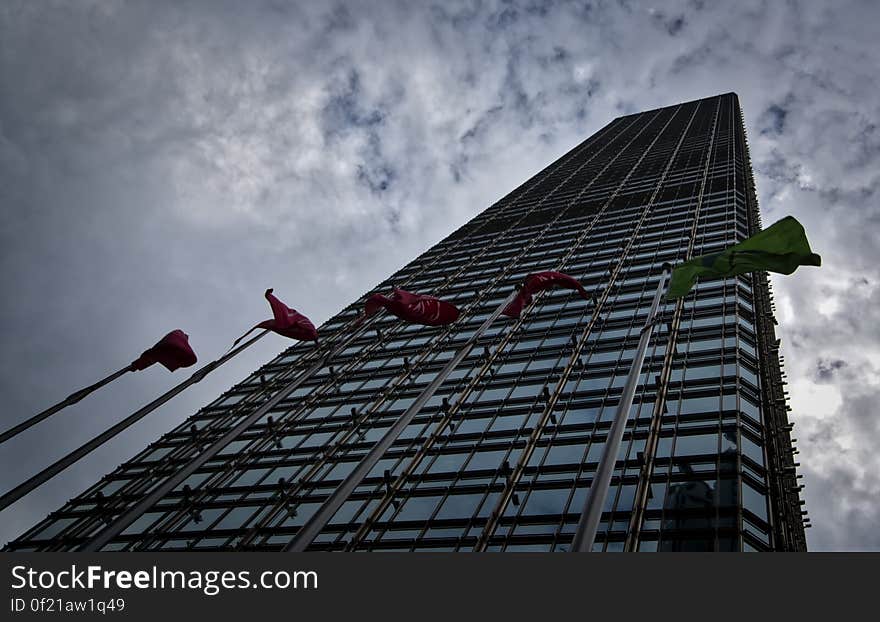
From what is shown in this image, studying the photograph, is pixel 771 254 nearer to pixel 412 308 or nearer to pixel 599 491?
pixel 599 491

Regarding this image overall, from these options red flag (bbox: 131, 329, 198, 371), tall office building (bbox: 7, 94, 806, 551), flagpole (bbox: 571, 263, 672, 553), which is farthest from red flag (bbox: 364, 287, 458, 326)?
flagpole (bbox: 571, 263, 672, 553)

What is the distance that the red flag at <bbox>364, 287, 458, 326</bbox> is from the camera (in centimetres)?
1909

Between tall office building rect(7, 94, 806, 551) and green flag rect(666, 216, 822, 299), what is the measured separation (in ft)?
17.9

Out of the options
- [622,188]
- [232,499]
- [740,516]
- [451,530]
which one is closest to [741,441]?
[740,516]

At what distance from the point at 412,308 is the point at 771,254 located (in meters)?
8.91

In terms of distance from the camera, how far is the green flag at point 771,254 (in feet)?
48.8

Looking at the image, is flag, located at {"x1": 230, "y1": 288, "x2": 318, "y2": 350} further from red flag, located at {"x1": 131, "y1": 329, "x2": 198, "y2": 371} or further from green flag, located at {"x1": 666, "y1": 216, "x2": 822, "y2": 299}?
green flag, located at {"x1": 666, "y1": 216, "x2": 822, "y2": 299}

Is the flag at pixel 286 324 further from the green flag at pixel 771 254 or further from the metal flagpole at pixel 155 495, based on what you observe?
the green flag at pixel 771 254

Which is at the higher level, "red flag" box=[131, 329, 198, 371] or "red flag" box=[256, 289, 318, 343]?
"red flag" box=[256, 289, 318, 343]

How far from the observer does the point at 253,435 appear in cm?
3042

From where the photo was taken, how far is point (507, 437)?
26141mm

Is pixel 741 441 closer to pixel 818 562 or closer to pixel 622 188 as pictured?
pixel 818 562

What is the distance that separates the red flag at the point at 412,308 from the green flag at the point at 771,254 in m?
7.16

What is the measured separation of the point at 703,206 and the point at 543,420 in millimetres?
41081
